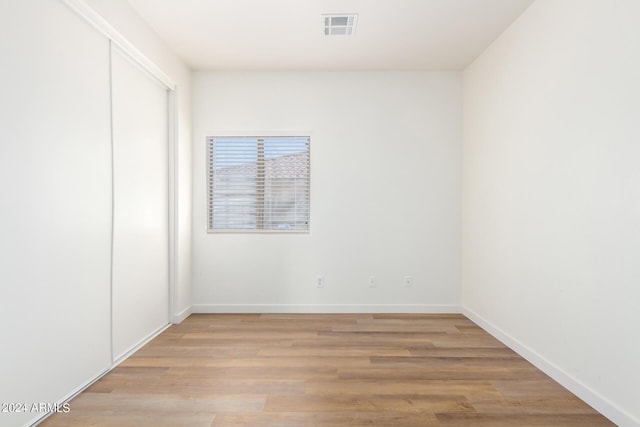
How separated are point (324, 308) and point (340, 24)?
2.99 metres

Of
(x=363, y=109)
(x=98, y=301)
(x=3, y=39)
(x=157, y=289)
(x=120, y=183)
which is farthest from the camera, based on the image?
(x=363, y=109)

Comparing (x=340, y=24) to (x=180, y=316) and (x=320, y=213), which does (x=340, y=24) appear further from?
(x=180, y=316)


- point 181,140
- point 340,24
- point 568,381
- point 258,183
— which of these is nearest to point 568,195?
point 568,381

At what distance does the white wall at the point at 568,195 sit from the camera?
1890 millimetres

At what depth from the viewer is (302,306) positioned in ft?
13.1

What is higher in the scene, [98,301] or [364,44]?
[364,44]

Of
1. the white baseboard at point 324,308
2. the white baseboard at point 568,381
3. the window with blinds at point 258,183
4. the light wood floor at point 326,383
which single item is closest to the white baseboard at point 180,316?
the white baseboard at point 324,308

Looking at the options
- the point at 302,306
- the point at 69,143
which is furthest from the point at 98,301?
the point at 302,306

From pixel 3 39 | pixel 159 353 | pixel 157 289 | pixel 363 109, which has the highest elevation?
pixel 363 109

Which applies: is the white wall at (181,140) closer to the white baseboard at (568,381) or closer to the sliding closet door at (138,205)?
the sliding closet door at (138,205)

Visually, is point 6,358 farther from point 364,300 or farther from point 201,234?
point 364,300

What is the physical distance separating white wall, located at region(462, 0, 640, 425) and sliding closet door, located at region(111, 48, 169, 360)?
330 cm

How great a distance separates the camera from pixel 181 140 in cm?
367

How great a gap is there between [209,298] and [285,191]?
1.56 metres
